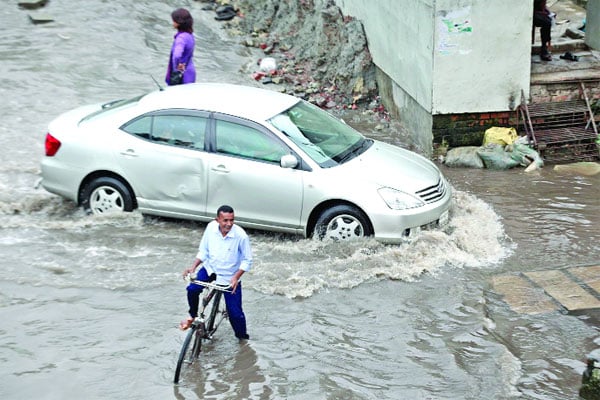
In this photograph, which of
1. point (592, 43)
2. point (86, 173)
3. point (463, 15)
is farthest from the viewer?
point (592, 43)

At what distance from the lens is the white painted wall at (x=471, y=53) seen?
39.9 ft

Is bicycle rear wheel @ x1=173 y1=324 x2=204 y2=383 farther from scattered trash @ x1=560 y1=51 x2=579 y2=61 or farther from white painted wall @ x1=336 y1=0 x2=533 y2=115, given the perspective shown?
scattered trash @ x1=560 y1=51 x2=579 y2=61

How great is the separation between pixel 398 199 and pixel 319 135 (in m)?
1.29

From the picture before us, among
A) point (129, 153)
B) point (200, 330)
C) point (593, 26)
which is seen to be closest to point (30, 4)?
point (129, 153)

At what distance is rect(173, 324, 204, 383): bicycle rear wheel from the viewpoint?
6879 millimetres

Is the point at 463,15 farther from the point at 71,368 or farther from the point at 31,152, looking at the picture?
the point at 71,368

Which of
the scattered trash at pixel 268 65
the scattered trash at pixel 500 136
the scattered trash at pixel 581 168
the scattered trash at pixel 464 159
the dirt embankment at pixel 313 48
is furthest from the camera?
the scattered trash at pixel 268 65

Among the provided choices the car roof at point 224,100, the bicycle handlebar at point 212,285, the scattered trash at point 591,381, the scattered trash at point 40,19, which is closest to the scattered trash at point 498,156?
the car roof at point 224,100

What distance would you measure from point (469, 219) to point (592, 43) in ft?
19.3

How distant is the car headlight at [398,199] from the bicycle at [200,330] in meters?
2.56

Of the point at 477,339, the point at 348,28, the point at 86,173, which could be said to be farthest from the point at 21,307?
the point at 348,28

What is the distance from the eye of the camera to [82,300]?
27.8ft

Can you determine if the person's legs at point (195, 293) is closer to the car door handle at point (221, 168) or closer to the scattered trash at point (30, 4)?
the car door handle at point (221, 168)

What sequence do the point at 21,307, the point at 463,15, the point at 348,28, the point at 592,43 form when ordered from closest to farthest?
the point at 21,307
the point at 463,15
the point at 592,43
the point at 348,28
